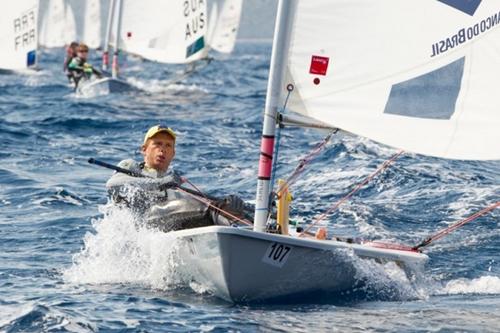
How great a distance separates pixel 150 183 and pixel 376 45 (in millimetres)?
1956

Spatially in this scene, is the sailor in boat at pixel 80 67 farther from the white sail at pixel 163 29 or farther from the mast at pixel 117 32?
the white sail at pixel 163 29

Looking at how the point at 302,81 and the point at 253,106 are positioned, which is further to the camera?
the point at 253,106

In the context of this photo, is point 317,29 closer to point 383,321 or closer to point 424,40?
point 424,40

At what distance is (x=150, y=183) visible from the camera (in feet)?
26.7

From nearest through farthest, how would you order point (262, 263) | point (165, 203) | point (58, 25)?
1. point (262, 263)
2. point (165, 203)
3. point (58, 25)

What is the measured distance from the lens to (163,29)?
2847 centimetres

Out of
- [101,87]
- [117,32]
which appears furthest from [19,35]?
[117,32]

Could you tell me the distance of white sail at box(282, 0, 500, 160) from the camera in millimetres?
7543

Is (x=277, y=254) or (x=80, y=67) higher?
(x=80, y=67)

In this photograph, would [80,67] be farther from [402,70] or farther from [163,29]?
[402,70]

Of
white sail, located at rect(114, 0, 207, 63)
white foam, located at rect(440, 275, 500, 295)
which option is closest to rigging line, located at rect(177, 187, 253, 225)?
white foam, located at rect(440, 275, 500, 295)

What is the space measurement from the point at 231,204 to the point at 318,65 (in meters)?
1.31

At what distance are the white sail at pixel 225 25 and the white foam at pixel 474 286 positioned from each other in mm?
33211

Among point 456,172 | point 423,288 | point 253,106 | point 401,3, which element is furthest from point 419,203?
point 253,106
